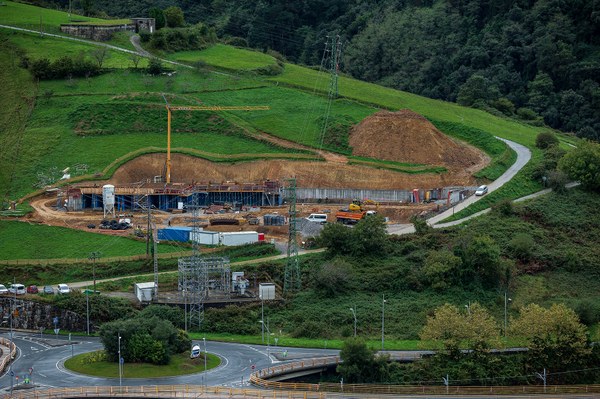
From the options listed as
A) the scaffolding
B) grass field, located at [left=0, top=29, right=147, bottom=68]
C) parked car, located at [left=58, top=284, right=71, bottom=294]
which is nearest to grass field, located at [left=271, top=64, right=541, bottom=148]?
grass field, located at [left=0, top=29, right=147, bottom=68]

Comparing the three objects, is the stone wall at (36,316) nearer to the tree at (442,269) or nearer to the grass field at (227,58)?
the tree at (442,269)

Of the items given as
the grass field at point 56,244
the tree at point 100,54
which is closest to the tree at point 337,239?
the grass field at point 56,244

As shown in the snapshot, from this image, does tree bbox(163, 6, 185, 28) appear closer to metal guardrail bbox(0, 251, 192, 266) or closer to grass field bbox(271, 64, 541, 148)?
grass field bbox(271, 64, 541, 148)

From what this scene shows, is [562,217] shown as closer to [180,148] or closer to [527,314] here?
[527,314]

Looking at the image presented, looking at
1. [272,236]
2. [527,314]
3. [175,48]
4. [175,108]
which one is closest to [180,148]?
[175,108]

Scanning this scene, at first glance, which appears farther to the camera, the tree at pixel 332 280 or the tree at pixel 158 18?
the tree at pixel 158 18

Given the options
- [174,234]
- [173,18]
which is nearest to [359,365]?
[174,234]

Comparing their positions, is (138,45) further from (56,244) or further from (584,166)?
(584,166)
